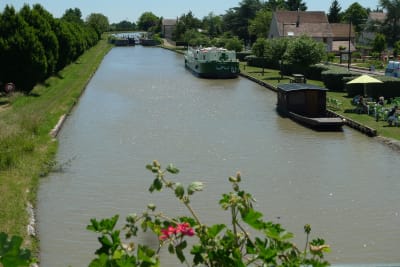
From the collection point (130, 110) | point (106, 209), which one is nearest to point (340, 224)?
point (106, 209)

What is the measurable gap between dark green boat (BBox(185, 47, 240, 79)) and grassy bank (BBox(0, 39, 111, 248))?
46.9 feet

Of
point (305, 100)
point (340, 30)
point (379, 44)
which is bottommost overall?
point (305, 100)

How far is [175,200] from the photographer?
46.1 feet

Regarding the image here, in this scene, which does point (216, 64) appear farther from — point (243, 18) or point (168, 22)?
point (168, 22)

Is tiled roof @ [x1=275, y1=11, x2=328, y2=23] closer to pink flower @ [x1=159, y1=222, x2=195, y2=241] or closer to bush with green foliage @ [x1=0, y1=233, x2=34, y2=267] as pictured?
pink flower @ [x1=159, y1=222, x2=195, y2=241]

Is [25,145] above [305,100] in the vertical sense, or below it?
below

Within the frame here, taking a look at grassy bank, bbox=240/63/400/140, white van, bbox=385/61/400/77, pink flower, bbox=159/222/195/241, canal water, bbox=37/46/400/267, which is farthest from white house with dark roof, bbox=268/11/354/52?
pink flower, bbox=159/222/195/241

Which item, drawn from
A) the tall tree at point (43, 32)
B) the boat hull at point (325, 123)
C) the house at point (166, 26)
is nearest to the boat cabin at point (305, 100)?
the boat hull at point (325, 123)

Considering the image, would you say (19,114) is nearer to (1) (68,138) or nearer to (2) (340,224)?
(1) (68,138)

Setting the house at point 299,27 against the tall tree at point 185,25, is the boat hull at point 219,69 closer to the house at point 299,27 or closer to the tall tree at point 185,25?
the house at point 299,27

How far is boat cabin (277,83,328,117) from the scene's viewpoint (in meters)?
25.8

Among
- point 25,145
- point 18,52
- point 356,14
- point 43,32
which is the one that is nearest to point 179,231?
point 25,145

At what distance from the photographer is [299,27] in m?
71.3

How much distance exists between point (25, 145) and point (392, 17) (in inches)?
2553
